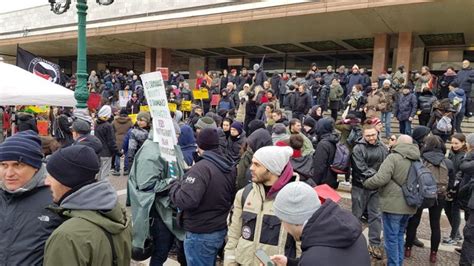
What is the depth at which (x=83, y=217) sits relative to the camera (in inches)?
74.5

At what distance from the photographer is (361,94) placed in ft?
41.7

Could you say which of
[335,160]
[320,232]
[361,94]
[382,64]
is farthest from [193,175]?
Result: [382,64]

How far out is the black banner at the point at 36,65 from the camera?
802 centimetres

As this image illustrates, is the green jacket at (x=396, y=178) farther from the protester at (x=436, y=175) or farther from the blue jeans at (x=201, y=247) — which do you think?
the blue jeans at (x=201, y=247)

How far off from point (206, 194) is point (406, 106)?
10222mm

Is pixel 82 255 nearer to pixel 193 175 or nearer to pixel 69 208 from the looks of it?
pixel 69 208

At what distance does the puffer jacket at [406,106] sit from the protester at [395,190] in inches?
312

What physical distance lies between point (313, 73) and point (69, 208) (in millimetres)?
14738

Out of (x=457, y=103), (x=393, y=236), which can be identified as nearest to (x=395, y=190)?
(x=393, y=236)

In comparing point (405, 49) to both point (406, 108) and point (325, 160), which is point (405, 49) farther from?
point (325, 160)

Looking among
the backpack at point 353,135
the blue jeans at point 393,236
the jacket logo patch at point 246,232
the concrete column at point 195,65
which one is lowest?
the blue jeans at point 393,236

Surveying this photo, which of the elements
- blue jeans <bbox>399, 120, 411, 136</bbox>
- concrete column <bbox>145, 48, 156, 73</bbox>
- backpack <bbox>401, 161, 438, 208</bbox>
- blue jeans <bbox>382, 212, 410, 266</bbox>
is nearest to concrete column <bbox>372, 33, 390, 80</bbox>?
blue jeans <bbox>399, 120, 411, 136</bbox>

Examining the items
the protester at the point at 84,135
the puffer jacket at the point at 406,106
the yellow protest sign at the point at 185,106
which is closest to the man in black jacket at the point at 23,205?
the protester at the point at 84,135

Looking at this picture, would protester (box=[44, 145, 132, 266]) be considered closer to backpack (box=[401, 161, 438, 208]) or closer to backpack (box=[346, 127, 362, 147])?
backpack (box=[401, 161, 438, 208])
